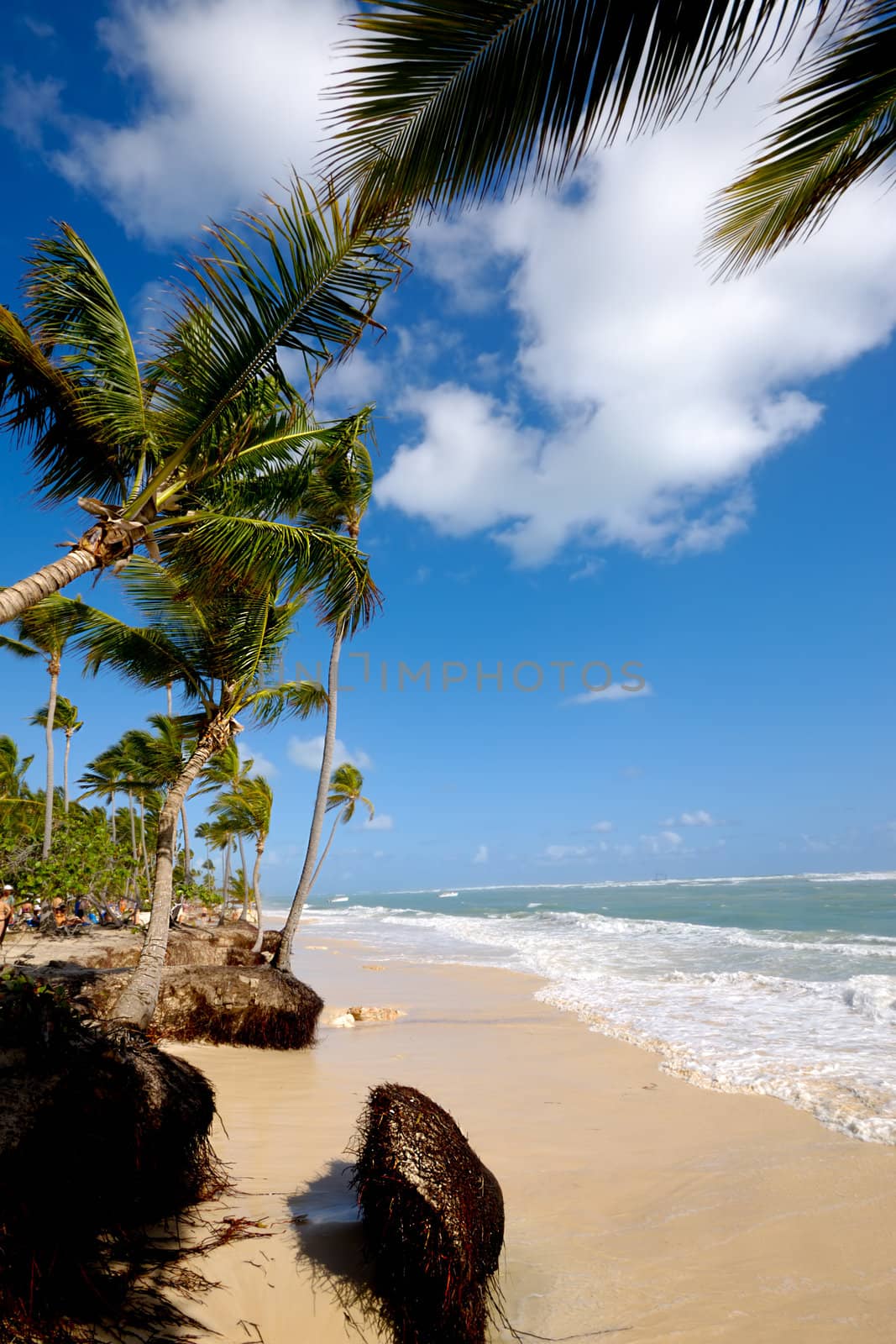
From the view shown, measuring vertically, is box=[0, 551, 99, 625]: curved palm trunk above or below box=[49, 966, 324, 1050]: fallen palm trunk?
above

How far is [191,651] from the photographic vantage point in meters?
9.77

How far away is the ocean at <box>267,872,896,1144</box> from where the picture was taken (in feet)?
27.3

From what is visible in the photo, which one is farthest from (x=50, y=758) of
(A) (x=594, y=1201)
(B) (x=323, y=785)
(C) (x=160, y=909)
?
(A) (x=594, y=1201)

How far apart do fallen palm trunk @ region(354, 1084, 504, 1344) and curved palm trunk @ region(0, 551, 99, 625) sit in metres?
3.68

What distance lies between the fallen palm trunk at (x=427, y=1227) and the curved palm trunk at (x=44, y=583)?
368 cm

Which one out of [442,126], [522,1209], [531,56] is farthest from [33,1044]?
[531,56]

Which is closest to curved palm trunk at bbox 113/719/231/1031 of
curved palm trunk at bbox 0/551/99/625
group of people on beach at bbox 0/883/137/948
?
curved palm trunk at bbox 0/551/99/625

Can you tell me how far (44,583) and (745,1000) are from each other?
1371cm

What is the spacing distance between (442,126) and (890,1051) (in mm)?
11232

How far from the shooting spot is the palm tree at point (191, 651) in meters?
8.80

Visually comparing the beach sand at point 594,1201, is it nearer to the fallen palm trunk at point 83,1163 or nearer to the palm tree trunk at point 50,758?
the fallen palm trunk at point 83,1163

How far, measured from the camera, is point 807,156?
3.20m

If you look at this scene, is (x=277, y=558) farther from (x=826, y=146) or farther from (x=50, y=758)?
(x=50, y=758)

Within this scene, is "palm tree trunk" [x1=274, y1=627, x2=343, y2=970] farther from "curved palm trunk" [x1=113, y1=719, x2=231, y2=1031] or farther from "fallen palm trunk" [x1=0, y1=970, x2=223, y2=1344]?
"fallen palm trunk" [x1=0, y1=970, x2=223, y2=1344]
